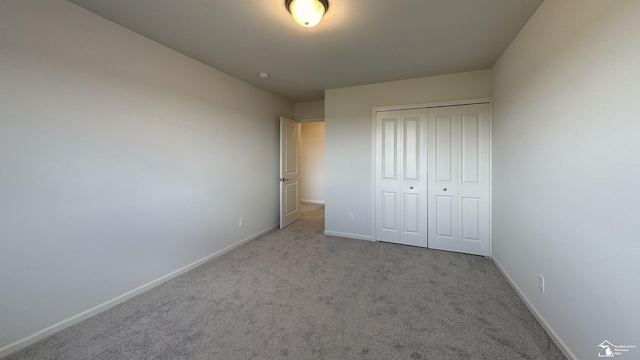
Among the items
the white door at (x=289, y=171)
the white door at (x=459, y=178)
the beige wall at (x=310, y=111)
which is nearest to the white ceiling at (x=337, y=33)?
the white door at (x=459, y=178)

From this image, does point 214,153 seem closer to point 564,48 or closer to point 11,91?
point 11,91

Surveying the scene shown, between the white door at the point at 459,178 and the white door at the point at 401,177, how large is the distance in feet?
0.39

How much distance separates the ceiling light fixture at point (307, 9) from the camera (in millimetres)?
1643

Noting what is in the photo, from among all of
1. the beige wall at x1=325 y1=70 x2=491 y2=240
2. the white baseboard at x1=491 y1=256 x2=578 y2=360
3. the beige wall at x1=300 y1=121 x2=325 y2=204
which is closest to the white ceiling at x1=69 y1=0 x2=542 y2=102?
the beige wall at x1=325 y1=70 x2=491 y2=240

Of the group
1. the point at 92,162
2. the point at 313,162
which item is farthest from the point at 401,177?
the point at 313,162

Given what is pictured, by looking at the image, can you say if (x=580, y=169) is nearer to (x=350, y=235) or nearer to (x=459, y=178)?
(x=459, y=178)

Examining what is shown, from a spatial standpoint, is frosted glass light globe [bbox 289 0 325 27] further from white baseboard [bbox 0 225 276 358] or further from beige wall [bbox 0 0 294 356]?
white baseboard [bbox 0 225 276 358]

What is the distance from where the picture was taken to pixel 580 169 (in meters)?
1.34

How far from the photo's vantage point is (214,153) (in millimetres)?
3016

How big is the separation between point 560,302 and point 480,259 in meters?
1.50

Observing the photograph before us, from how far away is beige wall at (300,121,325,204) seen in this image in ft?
22.7

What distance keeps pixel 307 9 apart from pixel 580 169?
80.4 inches

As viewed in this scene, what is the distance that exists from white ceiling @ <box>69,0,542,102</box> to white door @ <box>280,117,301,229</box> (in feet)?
4.34

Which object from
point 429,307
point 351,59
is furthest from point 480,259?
point 351,59
